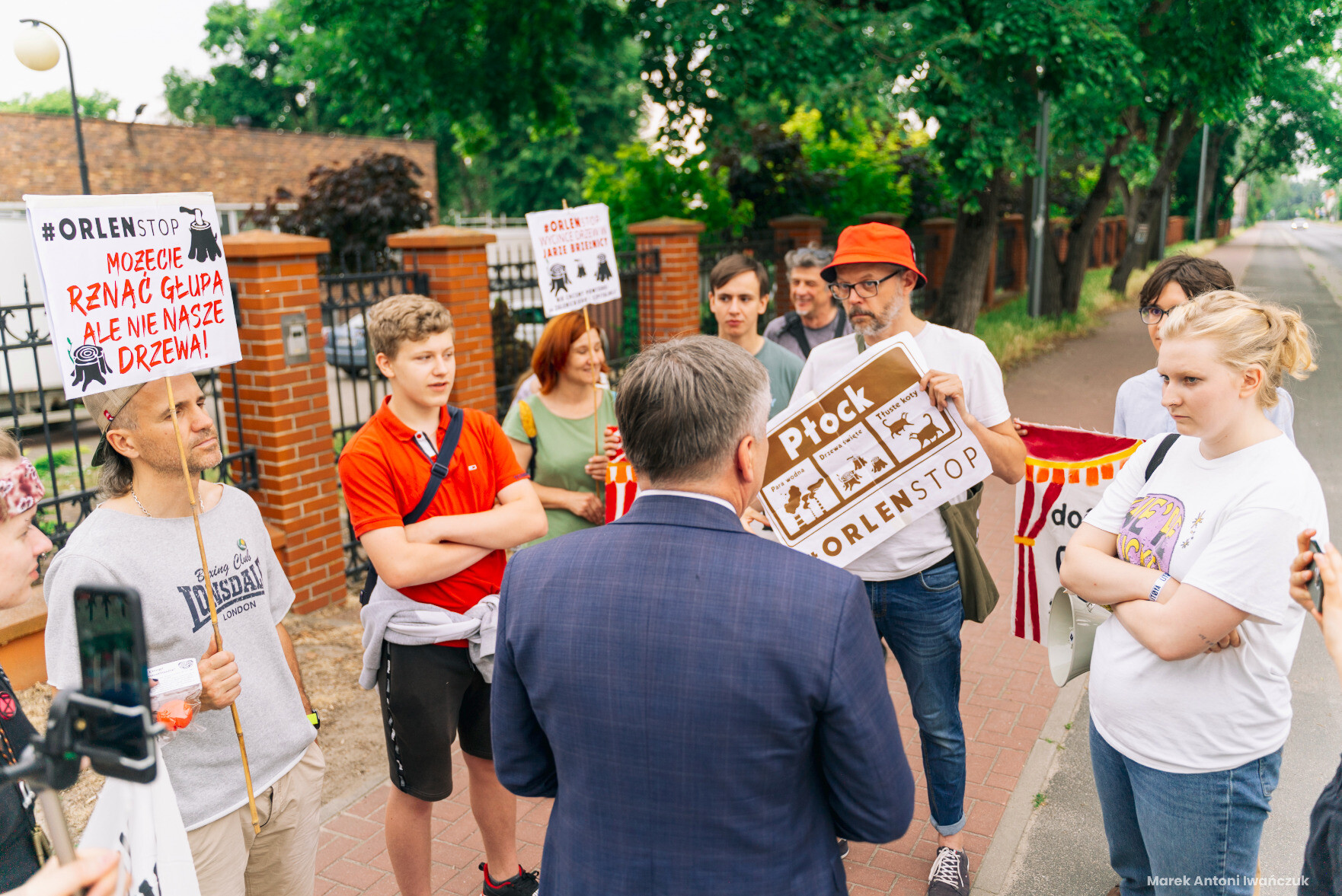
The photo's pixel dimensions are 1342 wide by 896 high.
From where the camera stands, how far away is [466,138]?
49.6 ft

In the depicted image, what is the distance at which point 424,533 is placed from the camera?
2975 millimetres

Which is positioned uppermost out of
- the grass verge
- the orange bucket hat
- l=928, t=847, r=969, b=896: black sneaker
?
the orange bucket hat

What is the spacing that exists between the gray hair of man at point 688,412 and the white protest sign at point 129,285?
1362mm

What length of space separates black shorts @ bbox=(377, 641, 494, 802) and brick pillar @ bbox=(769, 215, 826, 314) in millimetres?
10071

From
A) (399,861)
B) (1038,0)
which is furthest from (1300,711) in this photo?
(1038,0)

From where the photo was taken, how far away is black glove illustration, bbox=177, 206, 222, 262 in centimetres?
271

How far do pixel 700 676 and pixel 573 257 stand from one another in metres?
3.29

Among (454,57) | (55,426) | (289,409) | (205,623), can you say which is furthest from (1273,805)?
(55,426)

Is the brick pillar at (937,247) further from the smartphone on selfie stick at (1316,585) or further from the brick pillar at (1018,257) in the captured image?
the smartphone on selfie stick at (1316,585)

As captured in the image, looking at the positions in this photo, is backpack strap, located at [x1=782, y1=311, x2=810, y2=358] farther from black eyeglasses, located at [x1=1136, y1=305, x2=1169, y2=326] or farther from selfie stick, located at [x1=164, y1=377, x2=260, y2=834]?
selfie stick, located at [x1=164, y1=377, x2=260, y2=834]

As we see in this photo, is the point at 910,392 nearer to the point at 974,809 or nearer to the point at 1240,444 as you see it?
the point at 1240,444

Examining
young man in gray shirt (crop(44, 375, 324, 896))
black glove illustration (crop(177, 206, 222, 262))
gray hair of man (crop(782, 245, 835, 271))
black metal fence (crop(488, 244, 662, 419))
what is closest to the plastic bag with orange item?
young man in gray shirt (crop(44, 375, 324, 896))

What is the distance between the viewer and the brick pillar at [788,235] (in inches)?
497

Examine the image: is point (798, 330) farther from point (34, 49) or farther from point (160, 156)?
point (160, 156)
